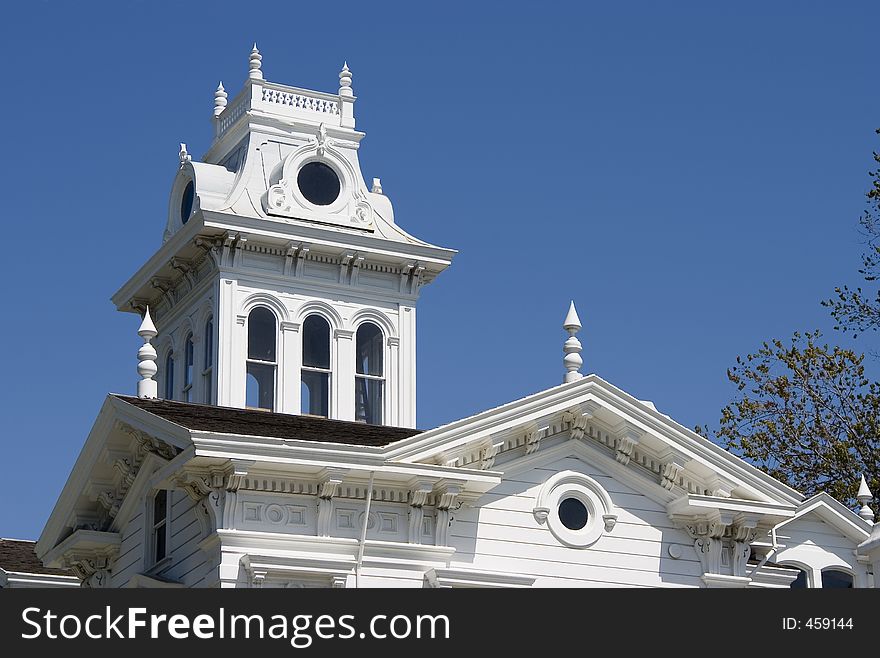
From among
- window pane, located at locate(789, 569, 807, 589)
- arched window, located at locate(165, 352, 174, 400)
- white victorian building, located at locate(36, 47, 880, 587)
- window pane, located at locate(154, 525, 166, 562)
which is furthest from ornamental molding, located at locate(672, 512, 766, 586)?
arched window, located at locate(165, 352, 174, 400)

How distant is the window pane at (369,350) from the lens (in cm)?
3556

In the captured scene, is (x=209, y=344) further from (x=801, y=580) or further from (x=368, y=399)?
(x=801, y=580)

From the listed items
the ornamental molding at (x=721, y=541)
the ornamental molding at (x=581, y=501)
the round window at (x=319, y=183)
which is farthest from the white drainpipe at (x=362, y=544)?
the round window at (x=319, y=183)

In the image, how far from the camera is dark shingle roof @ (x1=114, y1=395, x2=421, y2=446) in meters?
26.4

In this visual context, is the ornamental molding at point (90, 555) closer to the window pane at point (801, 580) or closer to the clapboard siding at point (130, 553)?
the clapboard siding at point (130, 553)

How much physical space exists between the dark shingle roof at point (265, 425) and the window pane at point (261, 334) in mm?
5629

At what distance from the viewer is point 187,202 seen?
120 ft

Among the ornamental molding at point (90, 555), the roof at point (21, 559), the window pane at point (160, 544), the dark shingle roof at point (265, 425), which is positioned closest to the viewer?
the dark shingle roof at point (265, 425)

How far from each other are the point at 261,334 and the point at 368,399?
2.29 m

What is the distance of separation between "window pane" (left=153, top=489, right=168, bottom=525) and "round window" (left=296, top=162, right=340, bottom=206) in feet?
30.5

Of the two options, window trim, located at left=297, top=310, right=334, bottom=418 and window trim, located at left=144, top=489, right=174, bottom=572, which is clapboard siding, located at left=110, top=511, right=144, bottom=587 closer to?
window trim, located at left=144, top=489, right=174, bottom=572
